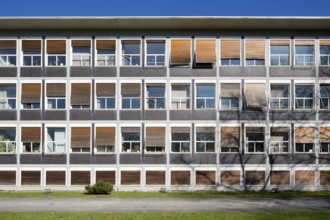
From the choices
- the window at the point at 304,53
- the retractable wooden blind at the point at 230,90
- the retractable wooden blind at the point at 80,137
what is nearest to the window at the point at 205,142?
the retractable wooden blind at the point at 230,90

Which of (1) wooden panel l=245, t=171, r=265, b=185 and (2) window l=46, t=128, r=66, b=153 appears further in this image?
(2) window l=46, t=128, r=66, b=153

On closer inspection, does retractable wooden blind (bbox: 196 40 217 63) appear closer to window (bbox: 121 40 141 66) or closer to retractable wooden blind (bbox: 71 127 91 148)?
window (bbox: 121 40 141 66)

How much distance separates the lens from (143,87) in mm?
29312

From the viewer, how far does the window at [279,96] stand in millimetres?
29625

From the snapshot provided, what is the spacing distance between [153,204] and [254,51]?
45.5 ft

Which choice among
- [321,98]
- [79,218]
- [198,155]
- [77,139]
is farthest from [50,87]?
[321,98]

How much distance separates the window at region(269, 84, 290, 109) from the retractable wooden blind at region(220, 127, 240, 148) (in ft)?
9.93

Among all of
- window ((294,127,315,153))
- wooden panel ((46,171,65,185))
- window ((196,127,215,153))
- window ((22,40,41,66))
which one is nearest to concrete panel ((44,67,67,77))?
window ((22,40,41,66))

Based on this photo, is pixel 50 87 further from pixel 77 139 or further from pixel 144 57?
pixel 144 57

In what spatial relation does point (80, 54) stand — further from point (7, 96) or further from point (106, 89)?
point (7, 96)

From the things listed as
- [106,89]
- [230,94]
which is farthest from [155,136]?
[230,94]

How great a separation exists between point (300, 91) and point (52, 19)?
17.1m

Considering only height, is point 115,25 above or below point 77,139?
above

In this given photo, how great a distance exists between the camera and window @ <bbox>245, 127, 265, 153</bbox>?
2942cm
